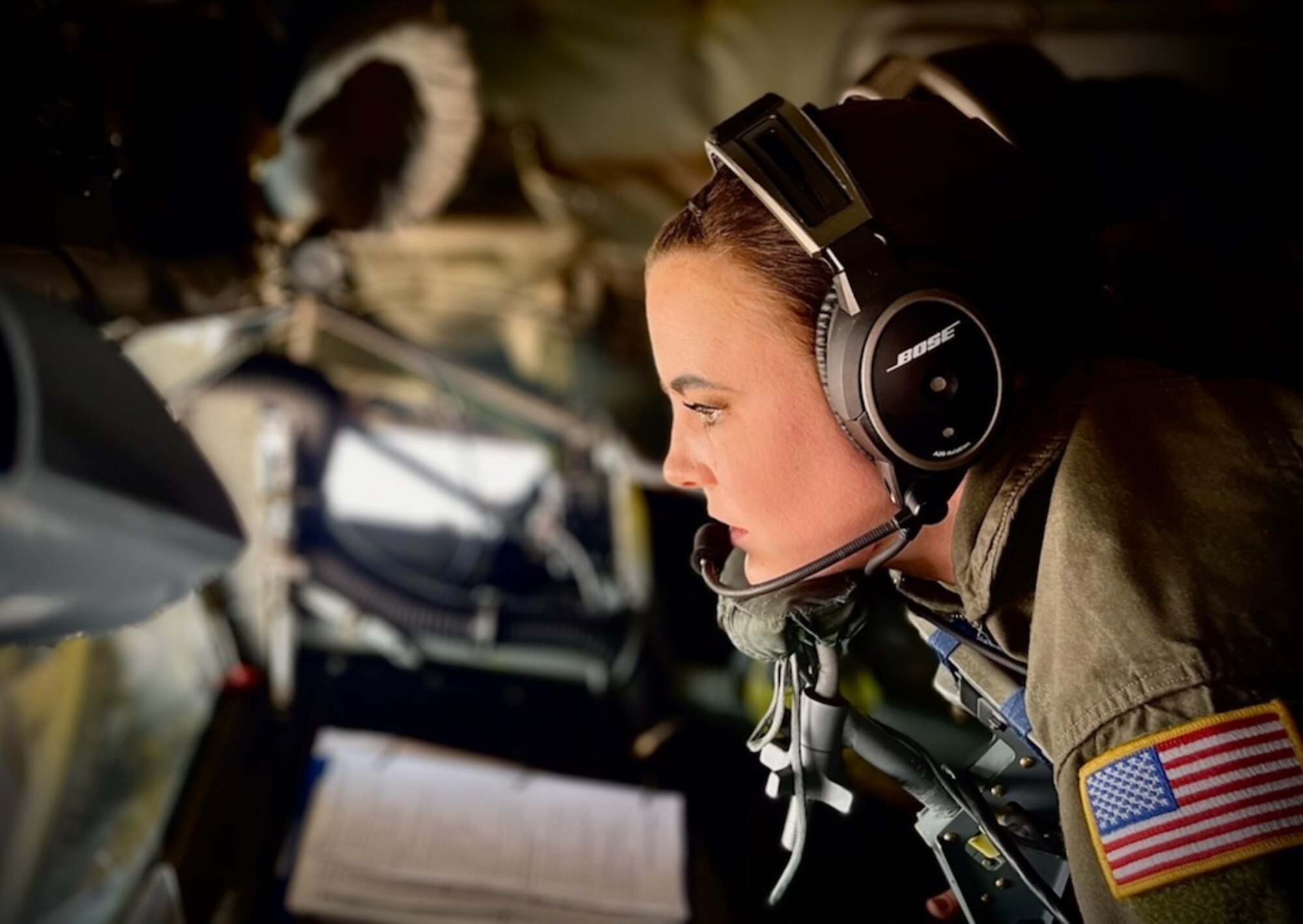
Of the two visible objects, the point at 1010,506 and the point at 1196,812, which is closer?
the point at 1196,812

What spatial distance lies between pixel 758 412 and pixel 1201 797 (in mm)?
368

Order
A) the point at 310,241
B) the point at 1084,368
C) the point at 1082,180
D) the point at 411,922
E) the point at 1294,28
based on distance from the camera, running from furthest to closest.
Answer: the point at 1294,28, the point at 310,241, the point at 411,922, the point at 1082,180, the point at 1084,368

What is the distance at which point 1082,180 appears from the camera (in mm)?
961

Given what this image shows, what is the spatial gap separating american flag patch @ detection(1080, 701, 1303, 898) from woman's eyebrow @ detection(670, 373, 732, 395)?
36 cm

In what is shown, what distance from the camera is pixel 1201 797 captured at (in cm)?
53

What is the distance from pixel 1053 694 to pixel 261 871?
1053 millimetres

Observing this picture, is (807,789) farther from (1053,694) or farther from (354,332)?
(354,332)

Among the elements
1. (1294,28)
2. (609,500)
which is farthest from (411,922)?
(1294,28)

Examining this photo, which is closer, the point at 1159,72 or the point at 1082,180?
the point at 1082,180

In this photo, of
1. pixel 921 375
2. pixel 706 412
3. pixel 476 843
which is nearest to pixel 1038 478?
pixel 921 375

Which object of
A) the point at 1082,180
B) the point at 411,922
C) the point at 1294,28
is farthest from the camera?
the point at 1294,28

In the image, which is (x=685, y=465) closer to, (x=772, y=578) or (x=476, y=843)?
(x=772, y=578)

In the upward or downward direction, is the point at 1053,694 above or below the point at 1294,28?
below

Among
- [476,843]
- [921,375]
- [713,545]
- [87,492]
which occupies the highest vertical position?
[921,375]
